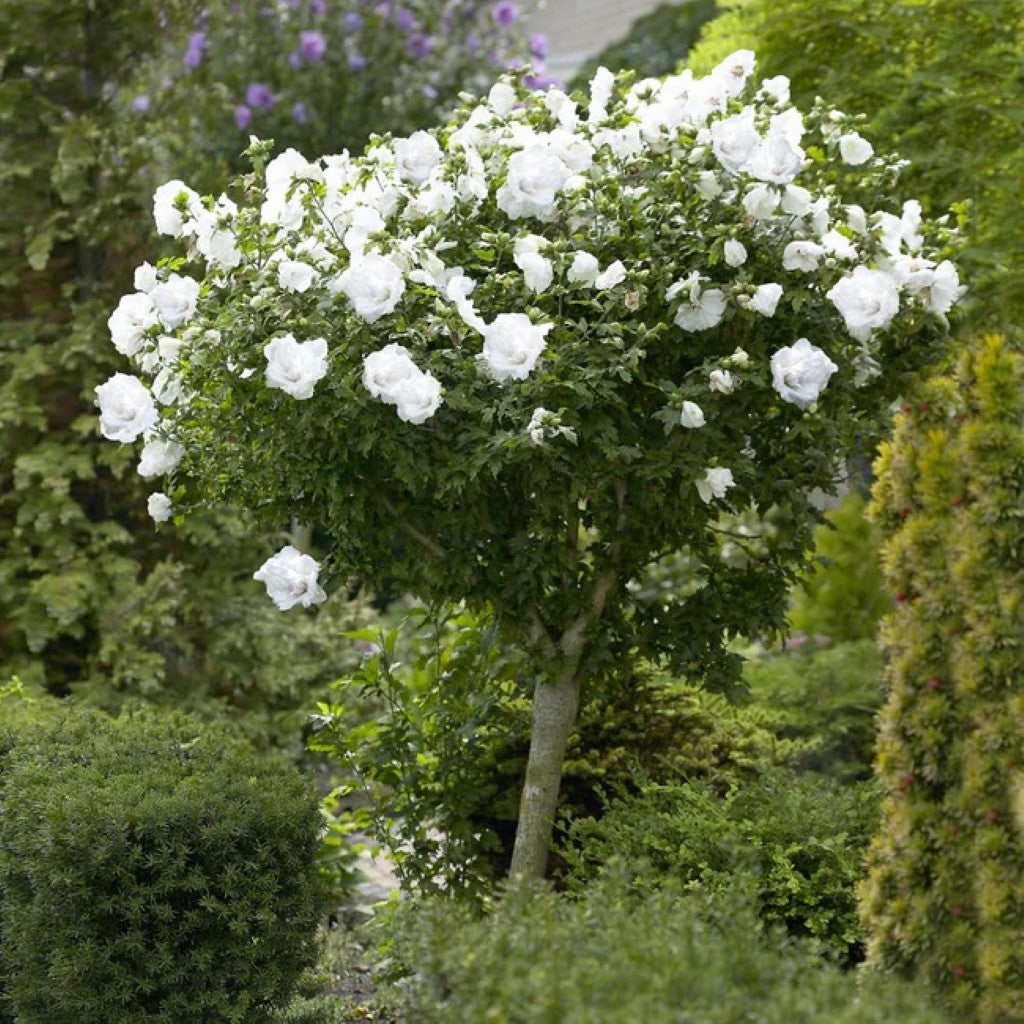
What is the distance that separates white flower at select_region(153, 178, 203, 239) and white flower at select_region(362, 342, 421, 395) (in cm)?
81

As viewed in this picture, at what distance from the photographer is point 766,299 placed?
3.31 meters

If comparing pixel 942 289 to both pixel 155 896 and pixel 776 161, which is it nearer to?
pixel 776 161

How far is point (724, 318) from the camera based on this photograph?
351 centimetres

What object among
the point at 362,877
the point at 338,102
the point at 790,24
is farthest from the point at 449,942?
the point at 338,102

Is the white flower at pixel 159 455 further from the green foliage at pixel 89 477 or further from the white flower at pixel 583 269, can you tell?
the green foliage at pixel 89 477

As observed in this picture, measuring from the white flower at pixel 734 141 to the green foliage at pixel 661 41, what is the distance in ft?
26.5

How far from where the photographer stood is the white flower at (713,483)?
11.1 feet

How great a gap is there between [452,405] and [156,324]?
3.06 feet

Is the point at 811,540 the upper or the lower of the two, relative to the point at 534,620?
upper

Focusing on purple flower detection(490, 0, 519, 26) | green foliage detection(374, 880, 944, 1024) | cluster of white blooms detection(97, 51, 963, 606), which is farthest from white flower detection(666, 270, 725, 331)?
purple flower detection(490, 0, 519, 26)

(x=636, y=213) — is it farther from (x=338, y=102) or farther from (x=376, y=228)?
(x=338, y=102)

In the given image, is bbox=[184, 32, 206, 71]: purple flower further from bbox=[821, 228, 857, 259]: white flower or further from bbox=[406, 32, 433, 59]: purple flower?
bbox=[821, 228, 857, 259]: white flower

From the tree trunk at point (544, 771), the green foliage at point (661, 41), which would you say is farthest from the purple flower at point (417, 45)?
the tree trunk at point (544, 771)

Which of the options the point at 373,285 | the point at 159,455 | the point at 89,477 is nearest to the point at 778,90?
the point at 373,285
